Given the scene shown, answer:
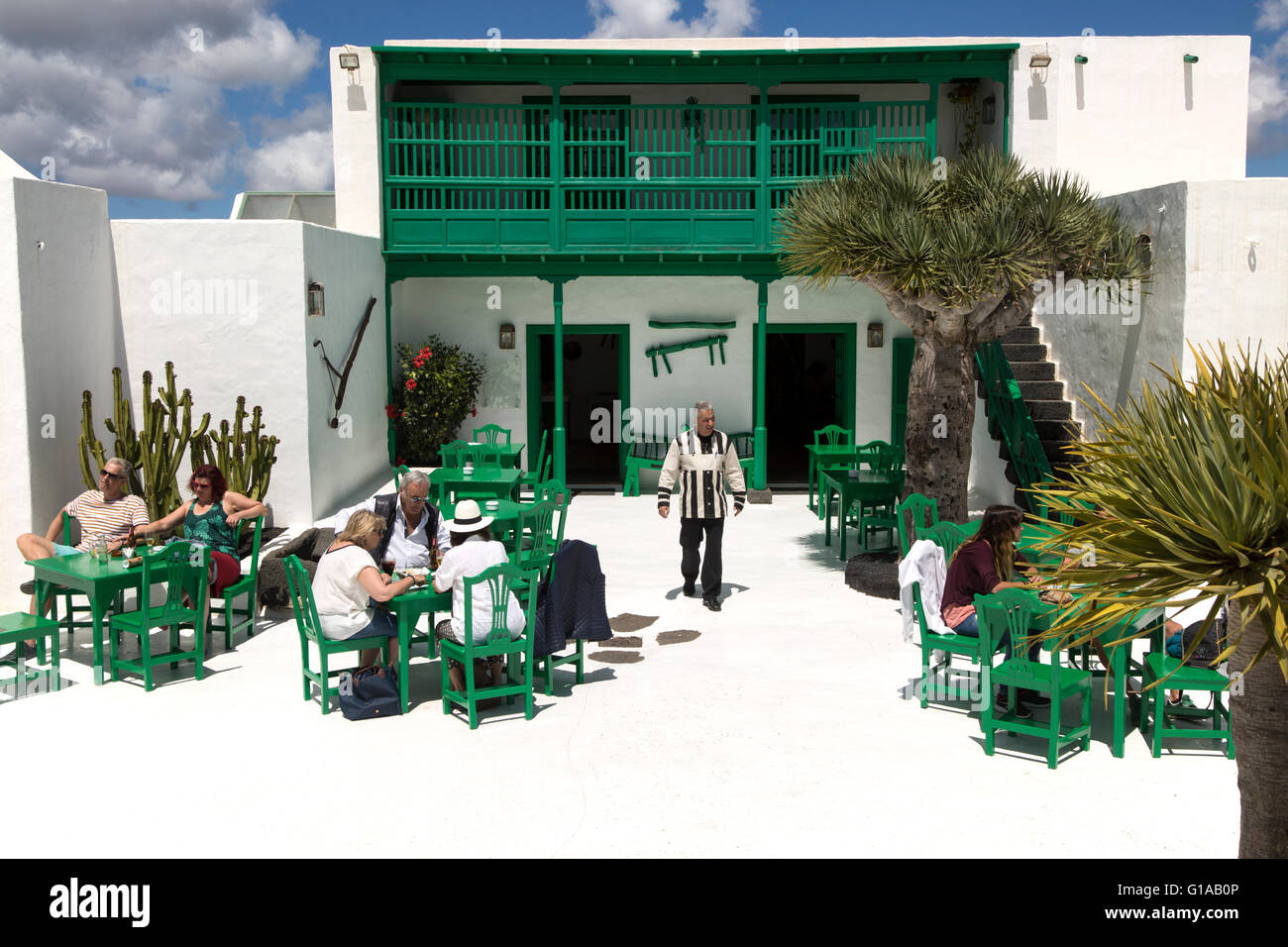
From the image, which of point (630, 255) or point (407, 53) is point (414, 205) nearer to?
point (407, 53)

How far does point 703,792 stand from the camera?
19.0ft

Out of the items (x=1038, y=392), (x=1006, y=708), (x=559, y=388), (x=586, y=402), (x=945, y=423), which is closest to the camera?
(x=1006, y=708)

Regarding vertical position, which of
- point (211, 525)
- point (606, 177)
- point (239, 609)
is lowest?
point (239, 609)

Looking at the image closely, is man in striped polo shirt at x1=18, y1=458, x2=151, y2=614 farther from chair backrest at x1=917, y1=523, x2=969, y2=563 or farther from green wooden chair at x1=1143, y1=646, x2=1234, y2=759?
green wooden chair at x1=1143, y1=646, x2=1234, y2=759

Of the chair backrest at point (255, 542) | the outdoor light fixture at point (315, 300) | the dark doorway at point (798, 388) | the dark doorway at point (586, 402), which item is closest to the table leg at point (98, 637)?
the chair backrest at point (255, 542)

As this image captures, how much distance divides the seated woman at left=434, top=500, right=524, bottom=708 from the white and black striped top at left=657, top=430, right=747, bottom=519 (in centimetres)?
276

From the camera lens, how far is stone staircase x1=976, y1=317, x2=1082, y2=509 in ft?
42.2

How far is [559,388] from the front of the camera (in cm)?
1576

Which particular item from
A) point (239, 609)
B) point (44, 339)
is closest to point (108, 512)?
point (239, 609)

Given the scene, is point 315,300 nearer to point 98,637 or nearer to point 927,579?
point 98,637

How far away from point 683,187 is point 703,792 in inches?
430

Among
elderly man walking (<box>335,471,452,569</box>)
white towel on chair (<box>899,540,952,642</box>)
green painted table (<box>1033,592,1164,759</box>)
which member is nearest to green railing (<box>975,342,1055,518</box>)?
Answer: white towel on chair (<box>899,540,952,642</box>)

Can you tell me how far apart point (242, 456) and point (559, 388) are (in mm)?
5661
